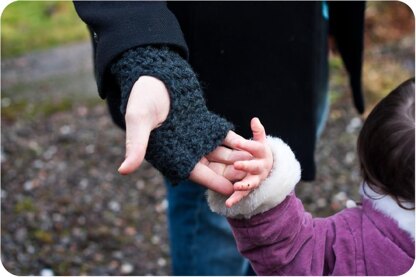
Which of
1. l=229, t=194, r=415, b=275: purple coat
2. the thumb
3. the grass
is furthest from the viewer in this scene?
the grass

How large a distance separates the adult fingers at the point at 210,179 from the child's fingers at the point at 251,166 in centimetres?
4

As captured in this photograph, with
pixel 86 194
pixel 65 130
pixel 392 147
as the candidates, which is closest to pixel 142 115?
pixel 392 147

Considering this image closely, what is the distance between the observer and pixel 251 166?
2.69ft

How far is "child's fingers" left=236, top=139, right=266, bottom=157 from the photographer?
826 millimetres

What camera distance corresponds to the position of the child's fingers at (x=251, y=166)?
2.62 ft

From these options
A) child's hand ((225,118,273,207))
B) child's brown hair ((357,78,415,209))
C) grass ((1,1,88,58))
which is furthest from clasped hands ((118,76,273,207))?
grass ((1,1,88,58))

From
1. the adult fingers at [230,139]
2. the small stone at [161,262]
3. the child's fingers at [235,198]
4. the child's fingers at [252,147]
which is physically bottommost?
the small stone at [161,262]

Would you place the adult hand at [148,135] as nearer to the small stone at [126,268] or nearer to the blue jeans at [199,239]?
the blue jeans at [199,239]

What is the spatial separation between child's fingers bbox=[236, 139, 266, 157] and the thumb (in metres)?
0.14

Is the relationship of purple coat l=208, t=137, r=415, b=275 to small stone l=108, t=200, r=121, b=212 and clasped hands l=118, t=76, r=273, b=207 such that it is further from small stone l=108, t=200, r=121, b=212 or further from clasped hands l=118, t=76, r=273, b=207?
small stone l=108, t=200, r=121, b=212

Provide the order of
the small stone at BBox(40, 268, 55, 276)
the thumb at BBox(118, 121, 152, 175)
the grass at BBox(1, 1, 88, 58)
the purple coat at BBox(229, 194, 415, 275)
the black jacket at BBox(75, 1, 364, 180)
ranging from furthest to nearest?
the grass at BBox(1, 1, 88, 58), the small stone at BBox(40, 268, 55, 276), the black jacket at BBox(75, 1, 364, 180), the purple coat at BBox(229, 194, 415, 275), the thumb at BBox(118, 121, 152, 175)

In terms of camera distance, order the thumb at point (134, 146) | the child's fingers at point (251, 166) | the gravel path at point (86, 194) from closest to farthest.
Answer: the thumb at point (134, 146) → the child's fingers at point (251, 166) → the gravel path at point (86, 194)

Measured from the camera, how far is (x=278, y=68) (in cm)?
114

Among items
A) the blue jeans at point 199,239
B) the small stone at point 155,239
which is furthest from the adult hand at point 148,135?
the small stone at point 155,239
